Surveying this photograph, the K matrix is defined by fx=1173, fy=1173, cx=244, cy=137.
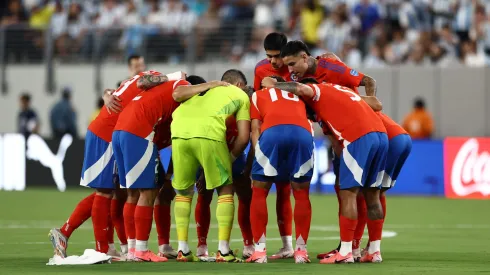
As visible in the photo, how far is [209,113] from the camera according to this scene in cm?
1255

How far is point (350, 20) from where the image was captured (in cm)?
2805

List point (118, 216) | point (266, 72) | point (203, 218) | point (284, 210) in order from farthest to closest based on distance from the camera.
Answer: point (266, 72) → point (118, 216) → point (284, 210) → point (203, 218)

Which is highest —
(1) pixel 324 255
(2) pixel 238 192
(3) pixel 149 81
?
(3) pixel 149 81

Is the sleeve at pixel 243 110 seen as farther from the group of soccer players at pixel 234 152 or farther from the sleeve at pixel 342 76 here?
the sleeve at pixel 342 76

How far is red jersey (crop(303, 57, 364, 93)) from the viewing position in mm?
13289

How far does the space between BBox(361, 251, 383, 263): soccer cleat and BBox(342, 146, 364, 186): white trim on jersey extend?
93 centimetres

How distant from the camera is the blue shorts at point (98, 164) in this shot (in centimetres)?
1297

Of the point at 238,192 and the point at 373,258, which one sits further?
the point at 238,192

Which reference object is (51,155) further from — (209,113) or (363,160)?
(363,160)

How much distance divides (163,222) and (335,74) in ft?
8.47

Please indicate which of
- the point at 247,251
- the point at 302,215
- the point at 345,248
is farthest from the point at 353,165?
the point at 247,251

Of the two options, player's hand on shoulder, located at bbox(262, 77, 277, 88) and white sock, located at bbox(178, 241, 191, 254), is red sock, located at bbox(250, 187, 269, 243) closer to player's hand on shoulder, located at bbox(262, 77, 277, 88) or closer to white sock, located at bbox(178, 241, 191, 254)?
white sock, located at bbox(178, 241, 191, 254)

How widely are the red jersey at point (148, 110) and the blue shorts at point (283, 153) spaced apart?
1115 millimetres

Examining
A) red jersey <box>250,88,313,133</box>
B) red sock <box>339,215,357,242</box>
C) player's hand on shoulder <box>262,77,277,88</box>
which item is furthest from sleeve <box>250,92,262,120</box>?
red sock <box>339,215,357,242</box>
